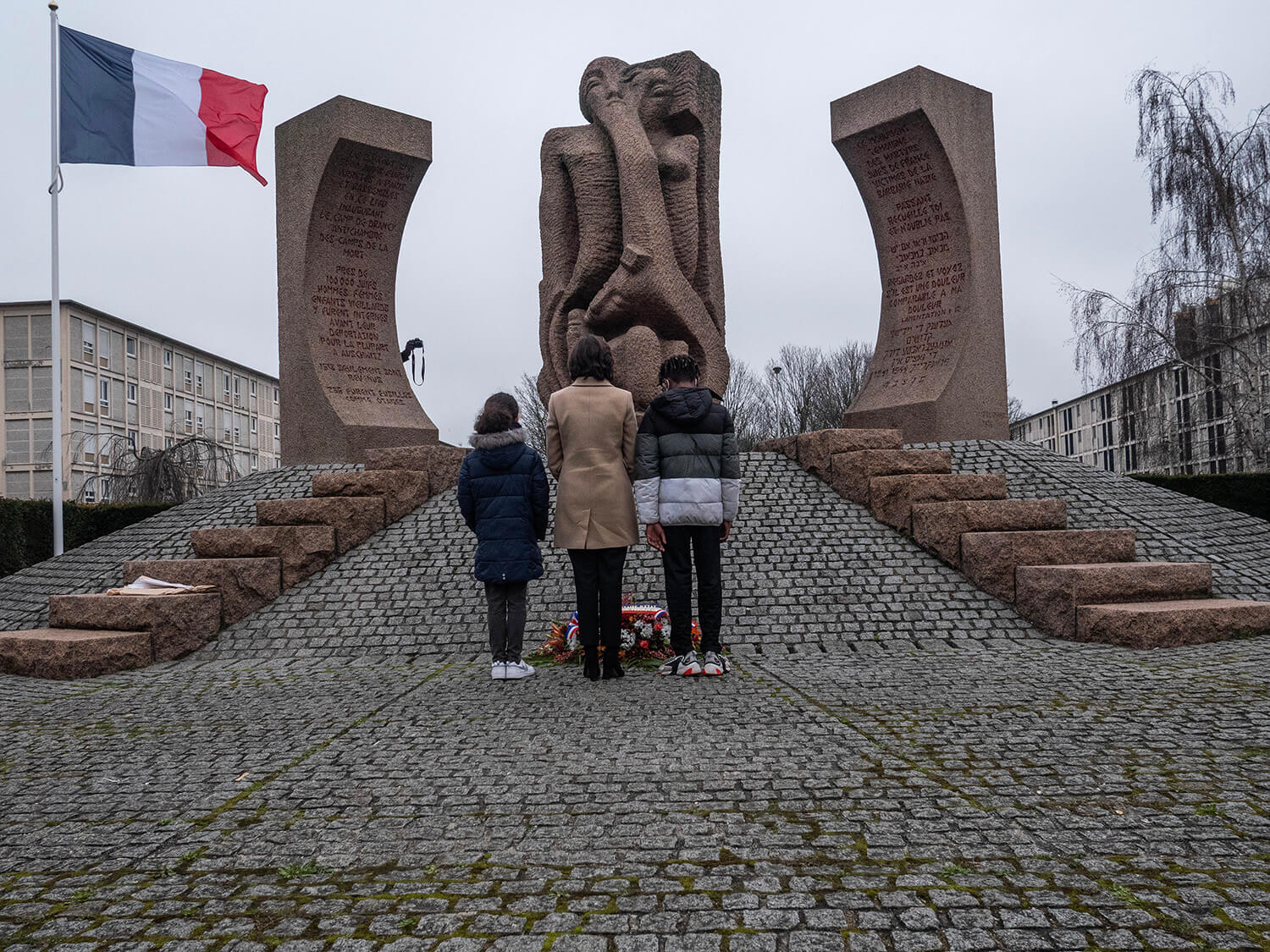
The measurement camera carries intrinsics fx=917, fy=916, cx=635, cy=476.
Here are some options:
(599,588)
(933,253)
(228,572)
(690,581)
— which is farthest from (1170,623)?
(933,253)

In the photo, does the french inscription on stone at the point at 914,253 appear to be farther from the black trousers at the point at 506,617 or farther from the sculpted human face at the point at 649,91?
the black trousers at the point at 506,617

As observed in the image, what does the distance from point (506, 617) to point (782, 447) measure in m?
5.34

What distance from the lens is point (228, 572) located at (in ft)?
22.6

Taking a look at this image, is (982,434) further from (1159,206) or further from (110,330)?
(110,330)

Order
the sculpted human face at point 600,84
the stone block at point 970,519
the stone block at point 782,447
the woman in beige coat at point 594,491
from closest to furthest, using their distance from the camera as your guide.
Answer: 1. the woman in beige coat at point 594,491
2. the stone block at point 970,519
3. the stone block at point 782,447
4. the sculpted human face at point 600,84

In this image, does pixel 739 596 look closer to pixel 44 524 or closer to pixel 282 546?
pixel 282 546

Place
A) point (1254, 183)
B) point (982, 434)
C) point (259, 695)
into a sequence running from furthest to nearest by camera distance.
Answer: point (1254, 183) < point (982, 434) < point (259, 695)

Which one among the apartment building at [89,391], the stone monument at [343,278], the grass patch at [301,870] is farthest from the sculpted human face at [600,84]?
the apartment building at [89,391]

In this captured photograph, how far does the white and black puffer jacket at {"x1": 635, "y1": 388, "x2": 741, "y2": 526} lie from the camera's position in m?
4.92

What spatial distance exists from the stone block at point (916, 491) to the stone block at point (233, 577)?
497 cm

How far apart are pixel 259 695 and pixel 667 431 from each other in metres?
2.55

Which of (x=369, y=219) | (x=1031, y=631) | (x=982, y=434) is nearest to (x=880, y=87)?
(x=982, y=434)

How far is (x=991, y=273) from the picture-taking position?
38.7ft

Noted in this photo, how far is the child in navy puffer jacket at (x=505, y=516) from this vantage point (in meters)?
5.10
